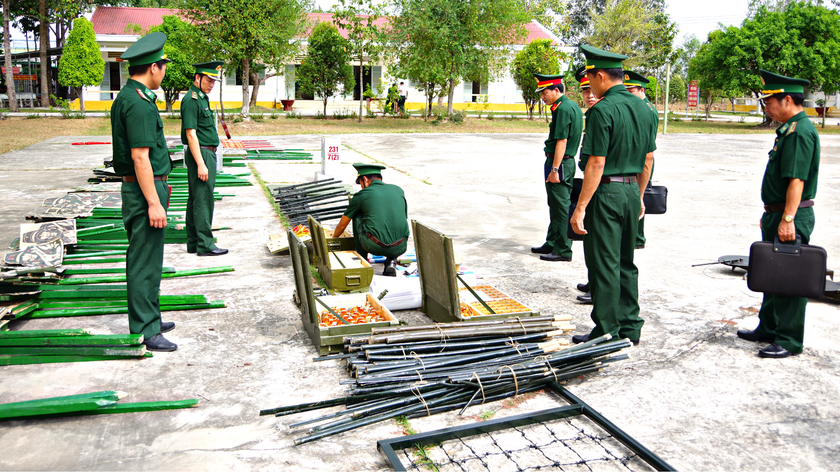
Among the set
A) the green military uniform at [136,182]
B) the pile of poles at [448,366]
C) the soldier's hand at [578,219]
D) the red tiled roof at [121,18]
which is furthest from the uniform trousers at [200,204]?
the red tiled roof at [121,18]

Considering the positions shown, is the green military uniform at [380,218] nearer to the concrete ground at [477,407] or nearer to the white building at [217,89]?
the concrete ground at [477,407]

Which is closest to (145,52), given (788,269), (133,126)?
(133,126)

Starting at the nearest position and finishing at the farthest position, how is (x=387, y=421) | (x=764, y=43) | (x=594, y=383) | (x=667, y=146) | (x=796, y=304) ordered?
(x=387, y=421)
(x=594, y=383)
(x=796, y=304)
(x=667, y=146)
(x=764, y=43)

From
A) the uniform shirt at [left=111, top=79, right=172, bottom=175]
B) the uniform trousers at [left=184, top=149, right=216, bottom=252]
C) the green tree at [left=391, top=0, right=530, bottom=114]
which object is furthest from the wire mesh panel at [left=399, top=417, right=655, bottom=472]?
the green tree at [left=391, top=0, right=530, bottom=114]

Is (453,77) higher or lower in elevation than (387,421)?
higher

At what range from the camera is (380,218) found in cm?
647

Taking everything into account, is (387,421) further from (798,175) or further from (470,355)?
(798,175)

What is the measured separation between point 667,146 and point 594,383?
72.0 feet

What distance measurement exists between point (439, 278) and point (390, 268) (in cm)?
143

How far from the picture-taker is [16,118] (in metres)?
30.7

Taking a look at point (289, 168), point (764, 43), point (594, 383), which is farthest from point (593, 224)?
point (764, 43)

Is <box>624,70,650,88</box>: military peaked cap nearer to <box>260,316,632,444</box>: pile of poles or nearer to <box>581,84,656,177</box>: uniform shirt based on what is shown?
<box>581,84,656,177</box>: uniform shirt

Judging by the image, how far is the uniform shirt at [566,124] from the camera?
745cm

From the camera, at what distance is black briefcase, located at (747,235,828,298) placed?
454cm
